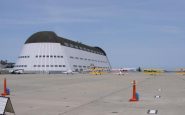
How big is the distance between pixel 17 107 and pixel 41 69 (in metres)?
135

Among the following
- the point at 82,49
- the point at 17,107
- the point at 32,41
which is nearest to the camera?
the point at 17,107

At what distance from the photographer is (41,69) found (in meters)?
147

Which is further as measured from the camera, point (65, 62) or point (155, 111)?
point (65, 62)

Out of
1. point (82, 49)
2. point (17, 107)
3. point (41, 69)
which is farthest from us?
point (82, 49)

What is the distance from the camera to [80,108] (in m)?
13.4

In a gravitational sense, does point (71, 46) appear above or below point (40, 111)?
above

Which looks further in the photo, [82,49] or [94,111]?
[82,49]

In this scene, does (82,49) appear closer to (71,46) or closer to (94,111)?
(71,46)

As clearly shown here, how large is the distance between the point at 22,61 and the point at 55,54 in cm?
1546

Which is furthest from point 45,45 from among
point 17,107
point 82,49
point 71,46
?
point 17,107

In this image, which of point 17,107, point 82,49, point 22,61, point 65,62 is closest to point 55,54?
point 65,62

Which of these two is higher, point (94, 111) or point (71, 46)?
point (71, 46)

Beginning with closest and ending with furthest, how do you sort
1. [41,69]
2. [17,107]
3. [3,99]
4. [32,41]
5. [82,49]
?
1. [3,99]
2. [17,107]
3. [41,69]
4. [32,41]
5. [82,49]

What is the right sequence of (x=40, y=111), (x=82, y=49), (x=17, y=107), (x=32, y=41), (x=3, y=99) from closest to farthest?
(x=3, y=99) < (x=40, y=111) < (x=17, y=107) < (x=32, y=41) < (x=82, y=49)
